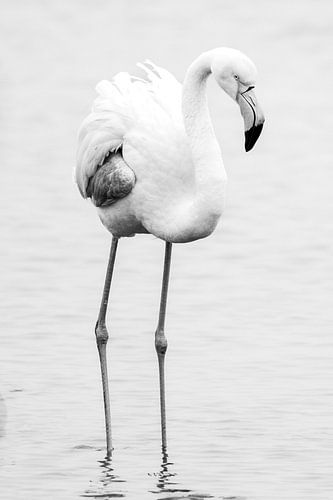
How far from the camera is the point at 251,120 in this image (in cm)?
871

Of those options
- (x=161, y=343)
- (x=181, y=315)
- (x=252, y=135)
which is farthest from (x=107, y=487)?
(x=181, y=315)

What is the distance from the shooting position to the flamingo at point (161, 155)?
896cm

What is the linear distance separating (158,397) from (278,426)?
2.86 feet

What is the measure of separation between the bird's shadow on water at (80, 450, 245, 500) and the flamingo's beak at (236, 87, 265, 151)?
5.66 feet

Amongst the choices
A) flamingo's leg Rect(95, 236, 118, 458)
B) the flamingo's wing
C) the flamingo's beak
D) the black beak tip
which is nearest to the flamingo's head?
the flamingo's beak

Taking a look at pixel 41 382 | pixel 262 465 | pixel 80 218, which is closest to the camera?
pixel 262 465

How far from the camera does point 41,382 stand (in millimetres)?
10562

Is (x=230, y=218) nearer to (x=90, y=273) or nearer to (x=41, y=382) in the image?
(x=90, y=273)

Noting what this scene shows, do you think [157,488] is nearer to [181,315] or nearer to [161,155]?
[161,155]

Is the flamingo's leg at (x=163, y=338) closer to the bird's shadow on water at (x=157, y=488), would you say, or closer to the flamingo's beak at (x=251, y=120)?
the bird's shadow on water at (x=157, y=488)

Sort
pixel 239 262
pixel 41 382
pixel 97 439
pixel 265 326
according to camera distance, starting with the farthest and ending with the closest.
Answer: pixel 239 262 → pixel 265 326 → pixel 41 382 → pixel 97 439

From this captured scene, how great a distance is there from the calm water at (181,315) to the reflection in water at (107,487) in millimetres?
16

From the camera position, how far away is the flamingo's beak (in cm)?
870

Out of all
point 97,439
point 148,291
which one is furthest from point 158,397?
point 148,291
